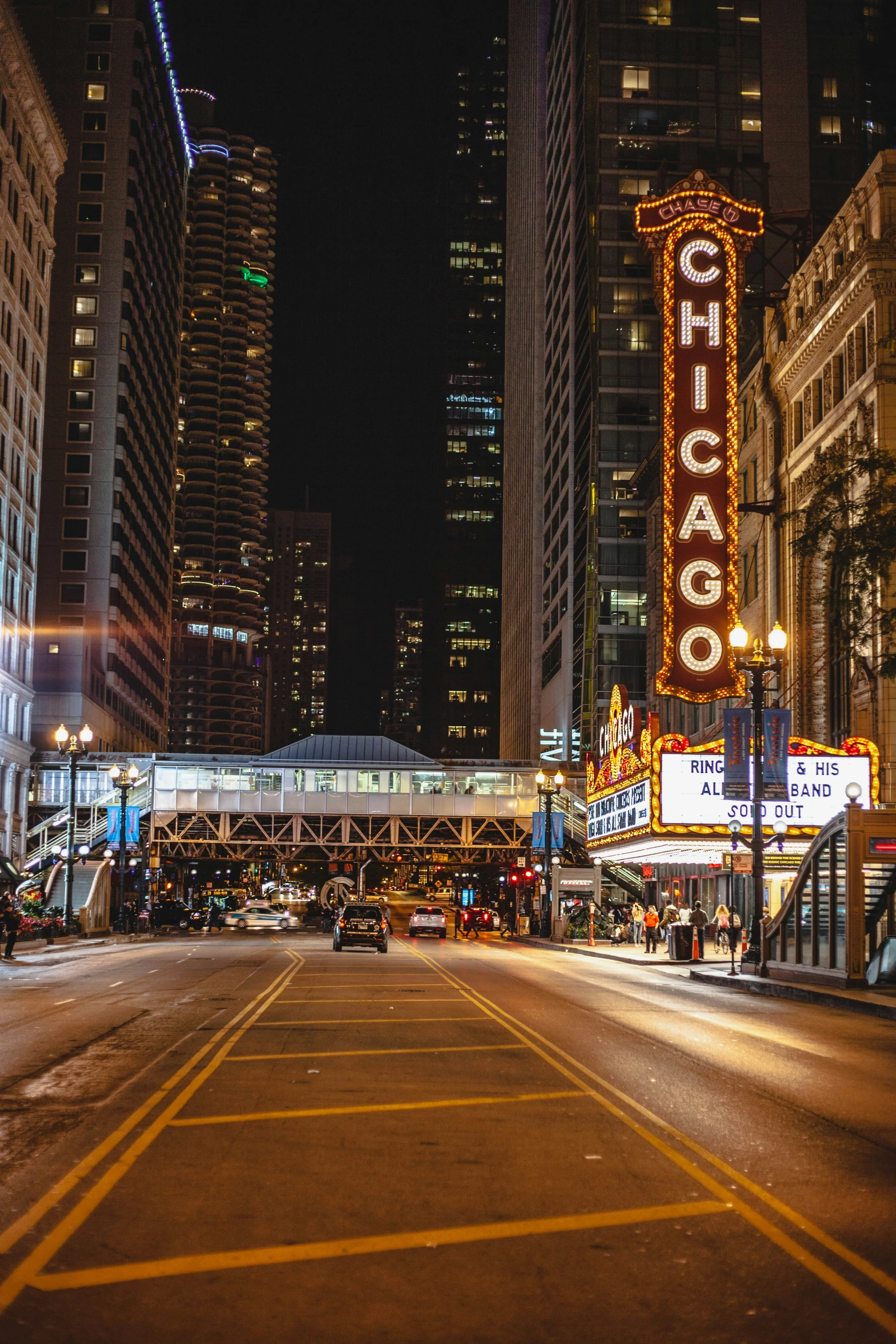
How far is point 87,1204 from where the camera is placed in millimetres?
7930

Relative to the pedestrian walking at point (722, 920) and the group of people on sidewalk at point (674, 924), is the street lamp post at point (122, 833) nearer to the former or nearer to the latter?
the group of people on sidewalk at point (674, 924)

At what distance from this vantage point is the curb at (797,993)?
902 inches

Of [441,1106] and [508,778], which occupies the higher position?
[508,778]

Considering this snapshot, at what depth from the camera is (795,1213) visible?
26.2 ft

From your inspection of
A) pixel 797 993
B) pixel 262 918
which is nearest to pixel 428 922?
pixel 262 918

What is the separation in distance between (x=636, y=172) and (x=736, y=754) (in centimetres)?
7659

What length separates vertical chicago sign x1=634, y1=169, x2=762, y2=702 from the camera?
46.4 m

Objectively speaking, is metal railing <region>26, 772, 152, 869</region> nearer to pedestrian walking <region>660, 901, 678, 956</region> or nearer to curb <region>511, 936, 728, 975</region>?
curb <region>511, 936, 728, 975</region>

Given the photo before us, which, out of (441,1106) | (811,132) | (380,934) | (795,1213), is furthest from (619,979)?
(811,132)

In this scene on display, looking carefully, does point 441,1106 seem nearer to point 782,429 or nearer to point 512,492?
point 782,429

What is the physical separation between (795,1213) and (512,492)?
160343mm

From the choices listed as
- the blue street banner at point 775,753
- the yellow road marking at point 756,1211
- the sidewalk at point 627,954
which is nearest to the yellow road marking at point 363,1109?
the yellow road marking at point 756,1211

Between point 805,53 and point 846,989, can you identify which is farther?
point 805,53

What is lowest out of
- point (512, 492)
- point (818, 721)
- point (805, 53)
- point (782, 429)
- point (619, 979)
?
point (619, 979)
